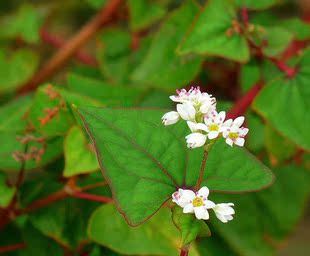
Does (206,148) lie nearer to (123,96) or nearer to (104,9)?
(123,96)

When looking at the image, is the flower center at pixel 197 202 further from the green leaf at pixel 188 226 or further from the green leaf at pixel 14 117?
the green leaf at pixel 14 117

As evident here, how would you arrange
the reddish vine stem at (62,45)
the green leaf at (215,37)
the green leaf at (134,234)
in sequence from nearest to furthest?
the green leaf at (134,234) → the green leaf at (215,37) → the reddish vine stem at (62,45)

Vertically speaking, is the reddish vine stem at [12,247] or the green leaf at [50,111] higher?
the green leaf at [50,111]

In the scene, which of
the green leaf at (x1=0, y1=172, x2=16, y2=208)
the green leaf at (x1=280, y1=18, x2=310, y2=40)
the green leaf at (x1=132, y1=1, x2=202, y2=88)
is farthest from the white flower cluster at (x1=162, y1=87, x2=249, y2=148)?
the green leaf at (x1=280, y1=18, x2=310, y2=40)

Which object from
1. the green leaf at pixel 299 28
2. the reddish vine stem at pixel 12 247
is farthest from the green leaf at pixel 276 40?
the reddish vine stem at pixel 12 247

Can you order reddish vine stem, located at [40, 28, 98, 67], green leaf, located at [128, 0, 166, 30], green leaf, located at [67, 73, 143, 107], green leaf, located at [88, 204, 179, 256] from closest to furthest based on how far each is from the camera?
green leaf, located at [88, 204, 179, 256] → green leaf, located at [67, 73, 143, 107] → green leaf, located at [128, 0, 166, 30] → reddish vine stem, located at [40, 28, 98, 67]

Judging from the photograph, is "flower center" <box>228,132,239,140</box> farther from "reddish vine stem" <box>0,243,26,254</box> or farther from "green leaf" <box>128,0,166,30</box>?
"green leaf" <box>128,0,166,30</box>

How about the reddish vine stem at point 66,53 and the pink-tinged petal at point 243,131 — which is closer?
the pink-tinged petal at point 243,131
